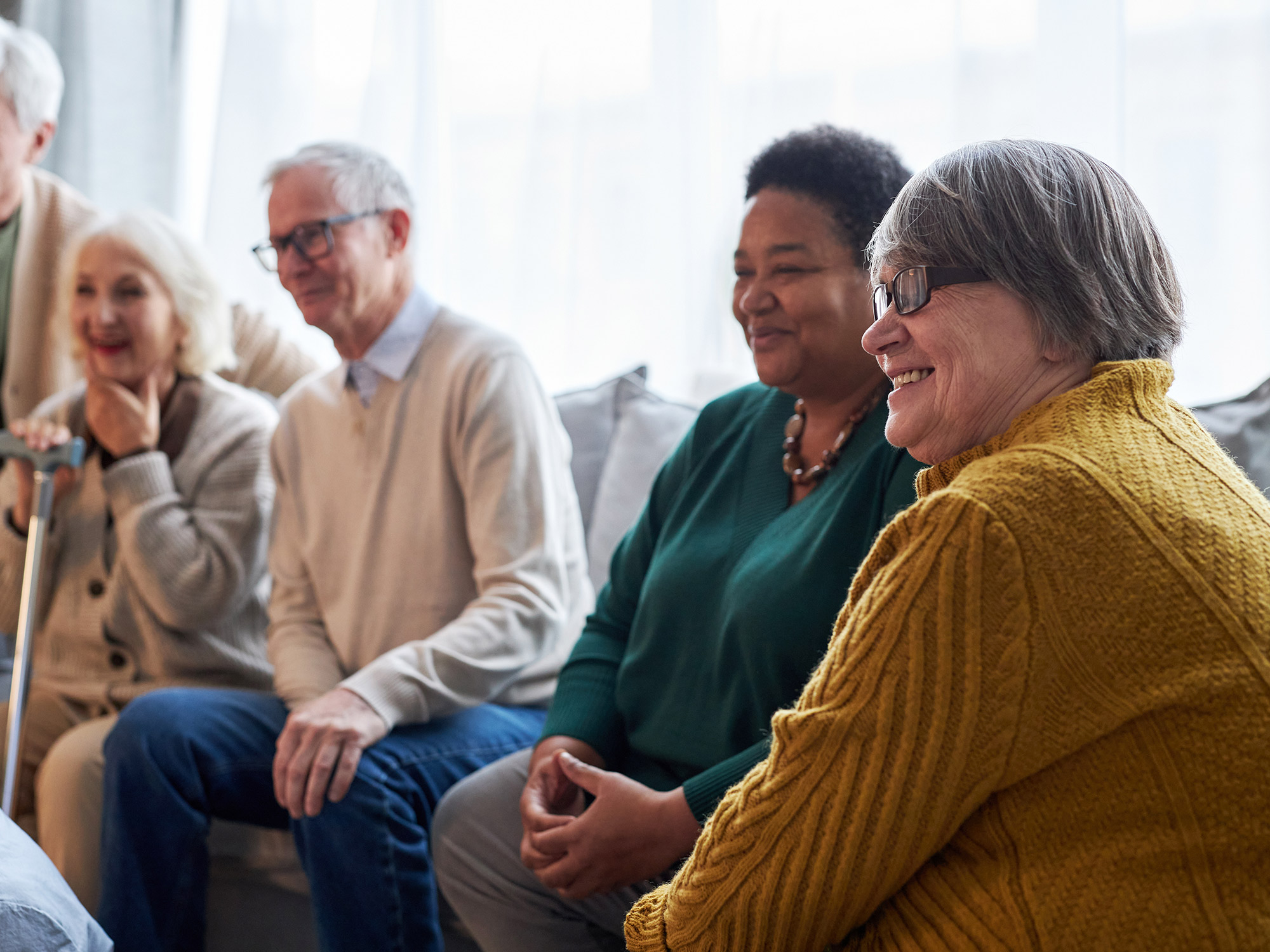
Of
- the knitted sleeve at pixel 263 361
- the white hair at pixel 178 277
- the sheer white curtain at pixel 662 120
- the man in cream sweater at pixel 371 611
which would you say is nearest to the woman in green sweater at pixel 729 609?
the man in cream sweater at pixel 371 611

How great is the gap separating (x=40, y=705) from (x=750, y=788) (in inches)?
61.2

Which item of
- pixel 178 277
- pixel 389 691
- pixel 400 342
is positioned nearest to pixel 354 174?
pixel 400 342

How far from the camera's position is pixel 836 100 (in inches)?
84.8

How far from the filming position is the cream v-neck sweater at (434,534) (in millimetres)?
1547

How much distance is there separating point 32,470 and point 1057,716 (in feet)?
5.86

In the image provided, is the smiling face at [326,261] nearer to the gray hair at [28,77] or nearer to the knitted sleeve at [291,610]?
the knitted sleeve at [291,610]

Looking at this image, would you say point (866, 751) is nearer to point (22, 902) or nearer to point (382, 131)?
point (22, 902)

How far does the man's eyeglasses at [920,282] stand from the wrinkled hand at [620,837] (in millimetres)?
568

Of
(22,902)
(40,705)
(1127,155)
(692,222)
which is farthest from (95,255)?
(1127,155)

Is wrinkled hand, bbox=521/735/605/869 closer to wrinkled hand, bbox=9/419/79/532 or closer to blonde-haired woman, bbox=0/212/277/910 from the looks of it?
blonde-haired woman, bbox=0/212/277/910

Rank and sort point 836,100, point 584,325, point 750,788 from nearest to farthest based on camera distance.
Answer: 1. point 750,788
2. point 836,100
3. point 584,325

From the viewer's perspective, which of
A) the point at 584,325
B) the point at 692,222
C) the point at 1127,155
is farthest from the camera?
the point at 584,325

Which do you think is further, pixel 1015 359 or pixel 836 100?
pixel 836 100

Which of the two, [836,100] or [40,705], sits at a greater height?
[836,100]
